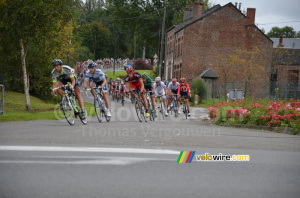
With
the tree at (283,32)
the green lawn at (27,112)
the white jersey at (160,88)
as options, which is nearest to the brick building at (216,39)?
the green lawn at (27,112)

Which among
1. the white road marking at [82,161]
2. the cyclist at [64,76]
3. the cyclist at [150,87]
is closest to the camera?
the white road marking at [82,161]

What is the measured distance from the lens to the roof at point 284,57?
2259 inches

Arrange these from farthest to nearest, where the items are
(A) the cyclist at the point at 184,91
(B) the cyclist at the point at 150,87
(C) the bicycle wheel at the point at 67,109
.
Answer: (A) the cyclist at the point at 184,91
(B) the cyclist at the point at 150,87
(C) the bicycle wheel at the point at 67,109

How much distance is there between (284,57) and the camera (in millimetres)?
63500

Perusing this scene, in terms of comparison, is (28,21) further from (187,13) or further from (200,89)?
(187,13)

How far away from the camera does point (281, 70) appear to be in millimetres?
61625

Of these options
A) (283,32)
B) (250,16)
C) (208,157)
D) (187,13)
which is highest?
(283,32)

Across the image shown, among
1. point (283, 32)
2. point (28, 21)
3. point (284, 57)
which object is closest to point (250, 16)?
point (284, 57)

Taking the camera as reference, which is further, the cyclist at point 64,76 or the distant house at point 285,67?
the distant house at point 285,67

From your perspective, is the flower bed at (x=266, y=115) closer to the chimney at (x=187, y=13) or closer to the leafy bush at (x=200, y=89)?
the leafy bush at (x=200, y=89)

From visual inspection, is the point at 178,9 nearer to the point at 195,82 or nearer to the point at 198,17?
the point at 198,17

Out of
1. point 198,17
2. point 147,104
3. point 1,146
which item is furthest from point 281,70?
point 1,146

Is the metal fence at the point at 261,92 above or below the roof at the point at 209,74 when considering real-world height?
below

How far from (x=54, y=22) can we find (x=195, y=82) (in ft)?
79.9
